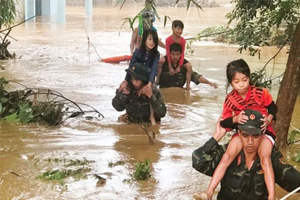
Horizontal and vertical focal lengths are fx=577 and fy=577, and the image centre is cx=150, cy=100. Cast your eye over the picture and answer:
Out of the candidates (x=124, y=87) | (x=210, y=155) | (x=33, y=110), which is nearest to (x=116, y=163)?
(x=210, y=155)

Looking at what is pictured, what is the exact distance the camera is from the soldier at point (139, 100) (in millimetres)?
7527

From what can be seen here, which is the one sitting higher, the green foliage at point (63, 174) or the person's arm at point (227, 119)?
the person's arm at point (227, 119)

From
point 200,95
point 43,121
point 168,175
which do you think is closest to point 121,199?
point 168,175

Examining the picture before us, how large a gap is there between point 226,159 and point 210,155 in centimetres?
15

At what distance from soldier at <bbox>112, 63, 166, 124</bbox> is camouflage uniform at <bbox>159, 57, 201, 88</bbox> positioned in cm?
276

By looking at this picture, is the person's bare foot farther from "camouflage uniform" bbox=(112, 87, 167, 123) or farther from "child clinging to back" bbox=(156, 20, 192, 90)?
"child clinging to back" bbox=(156, 20, 192, 90)

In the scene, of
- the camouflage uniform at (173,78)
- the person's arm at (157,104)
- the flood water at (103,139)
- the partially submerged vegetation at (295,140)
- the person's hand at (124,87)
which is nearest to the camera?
the flood water at (103,139)

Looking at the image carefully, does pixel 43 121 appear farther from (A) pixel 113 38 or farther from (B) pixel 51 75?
(A) pixel 113 38

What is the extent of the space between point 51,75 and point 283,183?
7.88m

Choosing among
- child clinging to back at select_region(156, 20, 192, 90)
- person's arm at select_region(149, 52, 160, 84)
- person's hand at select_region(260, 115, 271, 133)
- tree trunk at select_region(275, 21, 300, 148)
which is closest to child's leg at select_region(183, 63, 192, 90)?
child clinging to back at select_region(156, 20, 192, 90)

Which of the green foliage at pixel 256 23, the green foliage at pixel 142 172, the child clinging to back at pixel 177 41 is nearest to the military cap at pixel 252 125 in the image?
the green foliage at pixel 142 172

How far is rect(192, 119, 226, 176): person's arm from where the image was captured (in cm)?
464

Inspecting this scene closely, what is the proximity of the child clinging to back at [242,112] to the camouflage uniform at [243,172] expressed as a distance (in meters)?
0.10

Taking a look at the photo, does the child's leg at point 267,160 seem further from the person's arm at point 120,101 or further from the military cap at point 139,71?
the person's arm at point 120,101
